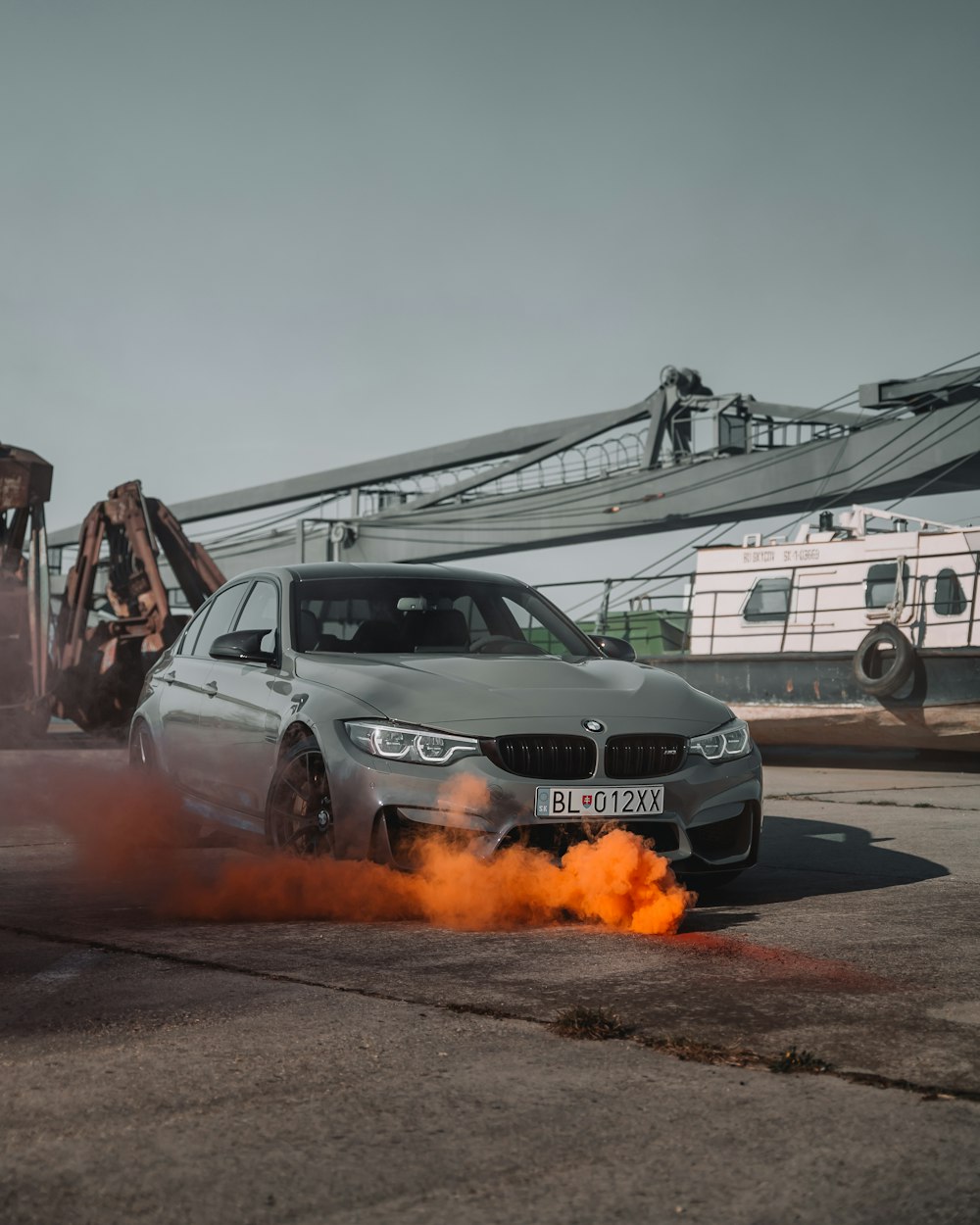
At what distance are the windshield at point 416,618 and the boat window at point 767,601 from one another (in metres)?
12.9

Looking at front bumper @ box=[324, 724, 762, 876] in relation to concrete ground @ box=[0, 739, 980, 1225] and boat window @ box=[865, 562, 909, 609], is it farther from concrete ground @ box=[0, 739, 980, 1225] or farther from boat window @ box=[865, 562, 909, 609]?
boat window @ box=[865, 562, 909, 609]

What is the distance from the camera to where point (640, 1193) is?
93.2 inches

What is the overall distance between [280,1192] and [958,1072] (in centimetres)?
151

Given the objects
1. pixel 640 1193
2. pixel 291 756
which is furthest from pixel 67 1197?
pixel 291 756

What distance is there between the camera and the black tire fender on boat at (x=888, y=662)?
17.1 metres

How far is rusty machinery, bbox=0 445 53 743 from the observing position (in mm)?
17156

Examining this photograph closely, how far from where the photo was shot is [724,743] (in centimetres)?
579

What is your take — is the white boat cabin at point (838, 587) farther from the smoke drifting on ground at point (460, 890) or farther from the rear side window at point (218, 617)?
the smoke drifting on ground at point (460, 890)

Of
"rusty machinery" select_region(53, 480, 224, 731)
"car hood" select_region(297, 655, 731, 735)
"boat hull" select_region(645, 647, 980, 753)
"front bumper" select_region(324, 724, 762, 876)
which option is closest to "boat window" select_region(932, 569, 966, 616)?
"boat hull" select_region(645, 647, 980, 753)

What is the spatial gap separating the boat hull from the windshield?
36.3 feet

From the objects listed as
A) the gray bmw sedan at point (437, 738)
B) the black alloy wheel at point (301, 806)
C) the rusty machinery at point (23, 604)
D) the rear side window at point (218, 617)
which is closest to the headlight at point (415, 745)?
the gray bmw sedan at point (437, 738)

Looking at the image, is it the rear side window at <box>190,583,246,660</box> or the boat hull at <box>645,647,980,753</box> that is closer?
the rear side window at <box>190,583,246,660</box>

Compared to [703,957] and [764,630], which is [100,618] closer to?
[764,630]

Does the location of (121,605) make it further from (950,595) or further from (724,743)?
(724,743)
